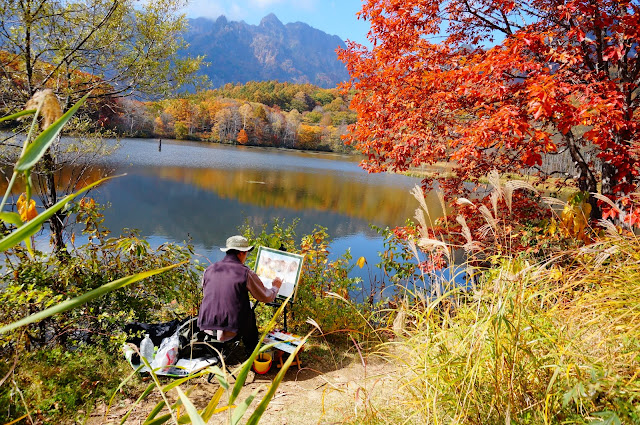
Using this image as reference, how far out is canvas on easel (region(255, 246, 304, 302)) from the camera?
353 centimetres

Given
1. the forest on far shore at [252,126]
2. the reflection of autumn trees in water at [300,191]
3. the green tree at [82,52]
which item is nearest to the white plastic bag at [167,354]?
the green tree at [82,52]

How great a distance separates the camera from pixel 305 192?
18.0 m

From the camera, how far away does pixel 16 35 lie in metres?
3.86

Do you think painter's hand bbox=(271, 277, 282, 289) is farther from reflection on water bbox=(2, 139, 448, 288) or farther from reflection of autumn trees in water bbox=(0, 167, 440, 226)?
reflection of autumn trees in water bbox=(0, 167, 440, 226)

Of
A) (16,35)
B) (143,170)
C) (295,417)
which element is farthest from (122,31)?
(143,170)

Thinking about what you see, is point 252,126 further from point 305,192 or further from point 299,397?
point 299,397

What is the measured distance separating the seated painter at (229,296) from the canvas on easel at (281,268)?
432 mm

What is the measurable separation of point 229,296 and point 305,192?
591 inches

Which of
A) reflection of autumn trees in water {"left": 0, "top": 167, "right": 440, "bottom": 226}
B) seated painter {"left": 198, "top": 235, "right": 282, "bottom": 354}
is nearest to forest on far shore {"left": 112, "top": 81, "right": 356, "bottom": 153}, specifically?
reflection of autumn trees in water {"left": 0, "top": 167, "right": 440, "bottom": 226}

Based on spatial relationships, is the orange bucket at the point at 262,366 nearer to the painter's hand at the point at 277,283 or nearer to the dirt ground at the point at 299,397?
the dirt ground at the point at 299,397

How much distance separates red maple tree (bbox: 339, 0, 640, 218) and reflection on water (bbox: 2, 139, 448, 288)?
3.76m

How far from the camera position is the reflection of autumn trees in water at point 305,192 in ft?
49.3

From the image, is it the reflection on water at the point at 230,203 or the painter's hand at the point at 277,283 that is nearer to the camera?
the painter's hand at the point at 277,283

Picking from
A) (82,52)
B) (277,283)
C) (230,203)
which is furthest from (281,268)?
(230,203)
